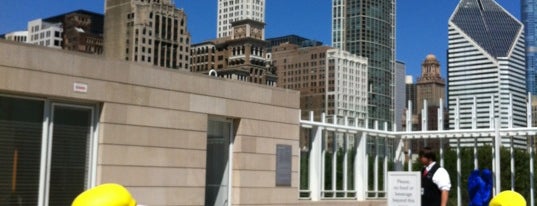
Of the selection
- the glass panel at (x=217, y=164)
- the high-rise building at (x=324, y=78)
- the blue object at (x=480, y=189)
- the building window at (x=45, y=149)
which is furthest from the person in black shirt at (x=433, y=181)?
the high-rise building at (x=324, y=78)

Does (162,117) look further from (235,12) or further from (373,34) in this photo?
(373,34)

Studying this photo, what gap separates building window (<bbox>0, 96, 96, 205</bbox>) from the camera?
1124cm

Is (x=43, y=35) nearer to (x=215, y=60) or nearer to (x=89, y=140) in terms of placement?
(x=215, y=60)

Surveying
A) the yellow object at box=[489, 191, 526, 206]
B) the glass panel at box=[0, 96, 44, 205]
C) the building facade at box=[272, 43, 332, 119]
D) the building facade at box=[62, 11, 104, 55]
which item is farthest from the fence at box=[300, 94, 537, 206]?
the building facade at box=[272, 43, 332, 119]

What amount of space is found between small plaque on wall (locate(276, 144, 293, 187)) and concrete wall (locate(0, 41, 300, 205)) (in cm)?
15

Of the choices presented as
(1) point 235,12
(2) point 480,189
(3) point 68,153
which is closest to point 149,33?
(1) point 235,12

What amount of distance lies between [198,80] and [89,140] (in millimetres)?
2788

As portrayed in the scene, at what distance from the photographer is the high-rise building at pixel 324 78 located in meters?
157

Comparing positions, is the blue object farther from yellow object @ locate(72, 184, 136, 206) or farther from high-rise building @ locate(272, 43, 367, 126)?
high-rise building @ locate(272, 43, 367, 126)

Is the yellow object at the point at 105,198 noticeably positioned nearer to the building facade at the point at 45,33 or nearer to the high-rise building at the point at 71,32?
the high-rise building at the point at 71,32

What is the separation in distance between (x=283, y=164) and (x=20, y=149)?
22.1ft

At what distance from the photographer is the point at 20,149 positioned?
11.4 m

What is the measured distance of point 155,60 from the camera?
118250 mm

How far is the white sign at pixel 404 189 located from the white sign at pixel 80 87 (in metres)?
5.37
